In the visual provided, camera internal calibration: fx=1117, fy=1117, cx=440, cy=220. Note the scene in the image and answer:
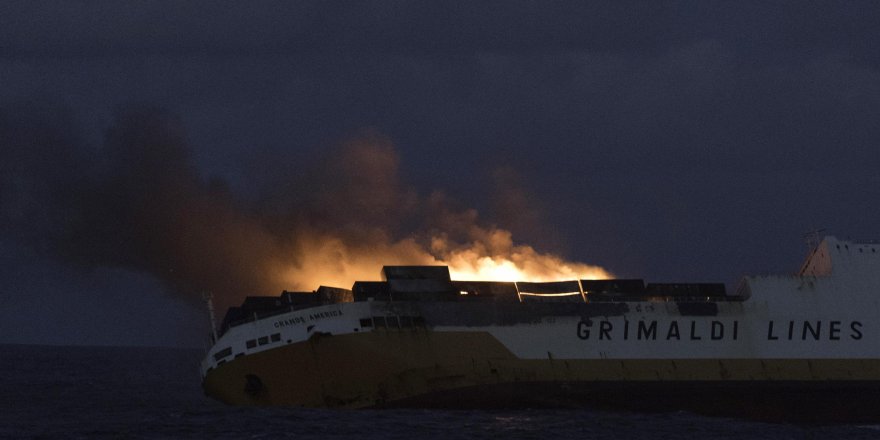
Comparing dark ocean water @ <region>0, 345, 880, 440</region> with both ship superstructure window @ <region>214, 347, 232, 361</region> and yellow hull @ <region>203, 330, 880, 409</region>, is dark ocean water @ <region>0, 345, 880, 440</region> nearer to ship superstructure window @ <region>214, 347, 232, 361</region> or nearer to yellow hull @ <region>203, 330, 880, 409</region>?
yellow hull @ <region>203, 330, 880, 409</region>

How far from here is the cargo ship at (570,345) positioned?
47906 millimetres

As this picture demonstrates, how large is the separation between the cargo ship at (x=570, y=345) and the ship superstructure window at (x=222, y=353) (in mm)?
51

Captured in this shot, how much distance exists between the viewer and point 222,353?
4916 cm

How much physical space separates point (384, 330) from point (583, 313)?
931cm

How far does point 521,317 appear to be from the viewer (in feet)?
165

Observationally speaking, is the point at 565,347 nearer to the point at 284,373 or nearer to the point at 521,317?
the point at 521,317

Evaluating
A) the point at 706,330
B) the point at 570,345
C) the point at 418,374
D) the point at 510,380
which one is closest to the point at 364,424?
the point at 418,374

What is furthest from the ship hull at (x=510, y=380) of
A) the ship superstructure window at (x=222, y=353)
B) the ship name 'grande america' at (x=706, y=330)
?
the ship name 'grande america' at (x=706, y=330)

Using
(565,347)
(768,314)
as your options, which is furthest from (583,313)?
(768,314)

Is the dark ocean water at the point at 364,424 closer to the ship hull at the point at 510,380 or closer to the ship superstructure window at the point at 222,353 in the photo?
the ship hull at the point at 510,380

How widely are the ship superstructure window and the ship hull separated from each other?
1.83ft

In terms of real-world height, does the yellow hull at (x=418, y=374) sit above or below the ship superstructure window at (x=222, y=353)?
below

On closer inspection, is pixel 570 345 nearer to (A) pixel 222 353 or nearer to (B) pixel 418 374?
(B) pixel 418 374

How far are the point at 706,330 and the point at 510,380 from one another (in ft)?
32.6
